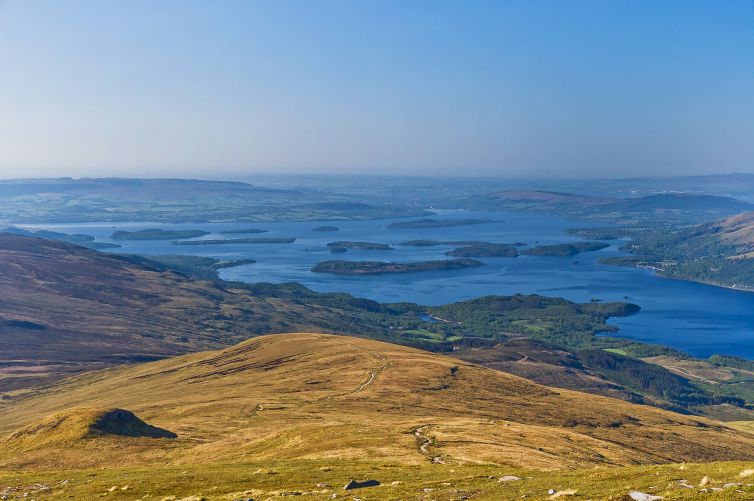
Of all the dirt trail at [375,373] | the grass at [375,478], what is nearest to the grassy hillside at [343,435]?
the grass at [375,478]

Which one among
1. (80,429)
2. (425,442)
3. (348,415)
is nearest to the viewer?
(425,442)

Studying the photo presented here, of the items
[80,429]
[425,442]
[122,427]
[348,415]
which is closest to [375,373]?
[348,415]

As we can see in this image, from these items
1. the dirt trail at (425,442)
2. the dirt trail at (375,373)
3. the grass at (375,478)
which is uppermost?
the grass at (375,478)

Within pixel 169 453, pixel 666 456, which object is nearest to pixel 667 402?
pixel 666 456

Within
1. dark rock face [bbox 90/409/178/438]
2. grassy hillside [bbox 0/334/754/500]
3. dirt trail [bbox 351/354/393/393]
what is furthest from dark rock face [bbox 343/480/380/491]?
dirt trail [bbox 351/354/393/393]

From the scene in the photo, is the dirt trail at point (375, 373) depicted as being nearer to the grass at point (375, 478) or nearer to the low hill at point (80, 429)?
the low hill at point (80, 429)

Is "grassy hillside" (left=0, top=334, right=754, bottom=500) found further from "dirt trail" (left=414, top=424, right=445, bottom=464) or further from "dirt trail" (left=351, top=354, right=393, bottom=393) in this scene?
"dirt trail" (left=351, top=354, right=393, bottom=393)

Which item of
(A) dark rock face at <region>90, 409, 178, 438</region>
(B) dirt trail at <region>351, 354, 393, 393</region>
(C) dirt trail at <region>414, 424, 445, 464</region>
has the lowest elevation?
(B) dirt trail at <region>351, 354, 393, 393</region>

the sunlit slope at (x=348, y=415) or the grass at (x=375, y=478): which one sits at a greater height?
the grass at (x=375, y=478)

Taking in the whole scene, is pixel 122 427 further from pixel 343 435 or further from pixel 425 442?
pixel 425 442
